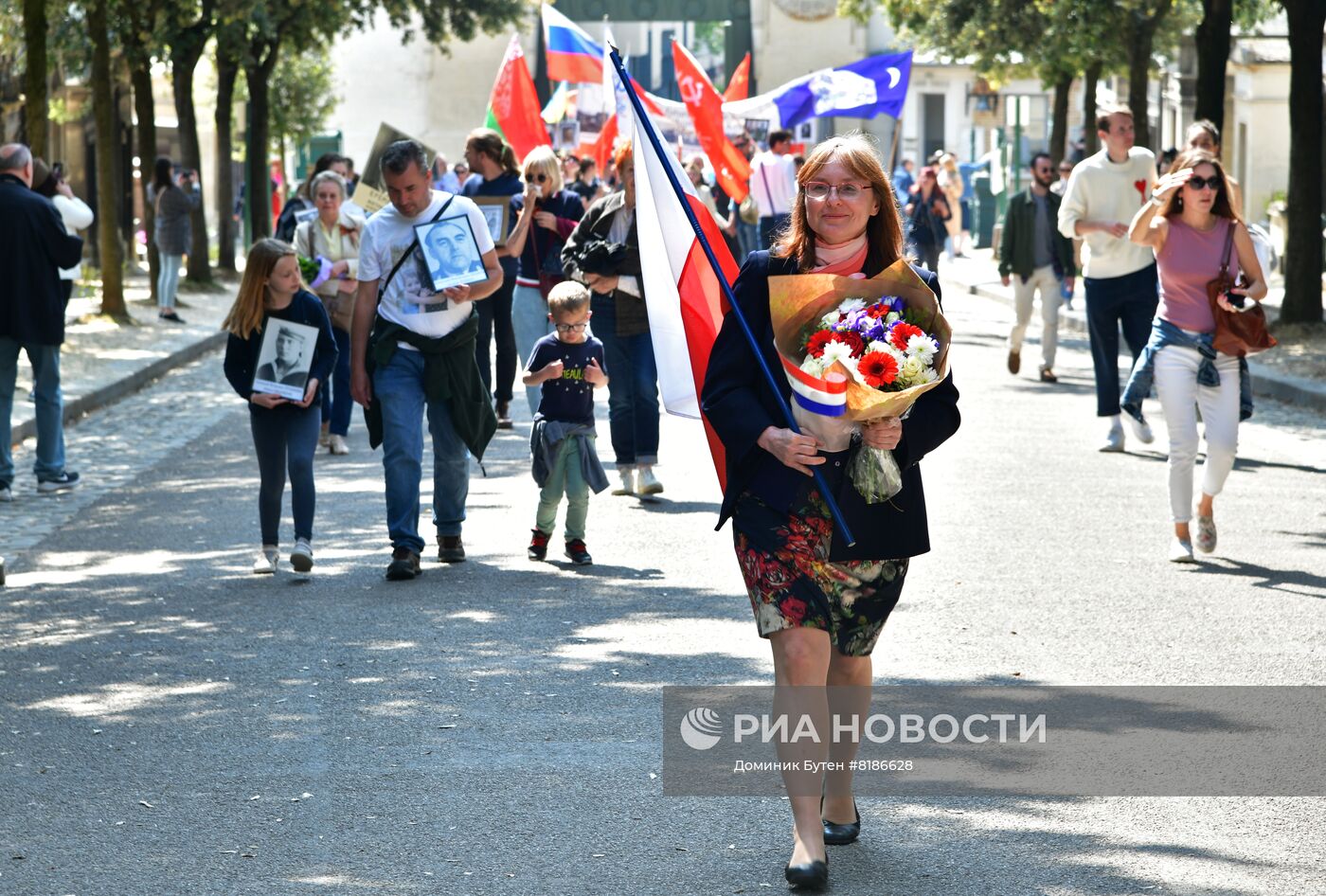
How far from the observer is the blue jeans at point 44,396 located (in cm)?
1213

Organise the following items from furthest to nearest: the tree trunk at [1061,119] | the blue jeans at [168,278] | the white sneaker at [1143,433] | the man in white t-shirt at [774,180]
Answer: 1. the tree trunk at [1061,119]
2. the blue jeans at [168,278]
3. the man in white t-shirt at [774,180]
4. the white sneaker at [1143,433]

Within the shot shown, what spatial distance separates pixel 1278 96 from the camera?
42625mm

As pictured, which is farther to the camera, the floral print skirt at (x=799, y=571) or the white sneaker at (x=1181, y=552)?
the white sneaker at (x=1181, y=552)

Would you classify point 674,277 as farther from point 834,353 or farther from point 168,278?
point 168,278

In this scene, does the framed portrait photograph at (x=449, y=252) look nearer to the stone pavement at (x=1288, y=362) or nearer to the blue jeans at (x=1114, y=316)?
the stone pavement at (x=1288, y=362)

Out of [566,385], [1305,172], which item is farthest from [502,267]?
[1305,172]

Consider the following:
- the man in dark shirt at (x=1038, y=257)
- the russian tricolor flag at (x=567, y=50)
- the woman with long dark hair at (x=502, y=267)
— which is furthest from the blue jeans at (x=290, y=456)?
the russian tricolor flag at (x=567, y=50)

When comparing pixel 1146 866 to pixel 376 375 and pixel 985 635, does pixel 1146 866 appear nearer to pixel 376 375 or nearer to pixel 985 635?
pixel 985 635

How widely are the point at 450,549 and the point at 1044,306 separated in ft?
30.2

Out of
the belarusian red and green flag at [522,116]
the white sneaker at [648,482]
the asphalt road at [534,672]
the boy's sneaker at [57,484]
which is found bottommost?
the asphalt road at [534,672]

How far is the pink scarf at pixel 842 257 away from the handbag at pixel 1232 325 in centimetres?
478

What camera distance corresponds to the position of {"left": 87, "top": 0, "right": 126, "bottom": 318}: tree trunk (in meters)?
23.2

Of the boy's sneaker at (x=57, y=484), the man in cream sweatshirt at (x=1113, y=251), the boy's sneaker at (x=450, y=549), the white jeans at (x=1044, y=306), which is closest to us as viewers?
the boy's sneaker at (x=450, y=549)

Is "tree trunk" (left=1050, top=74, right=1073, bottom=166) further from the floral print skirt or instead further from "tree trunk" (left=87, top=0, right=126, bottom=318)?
the floral print skirt
